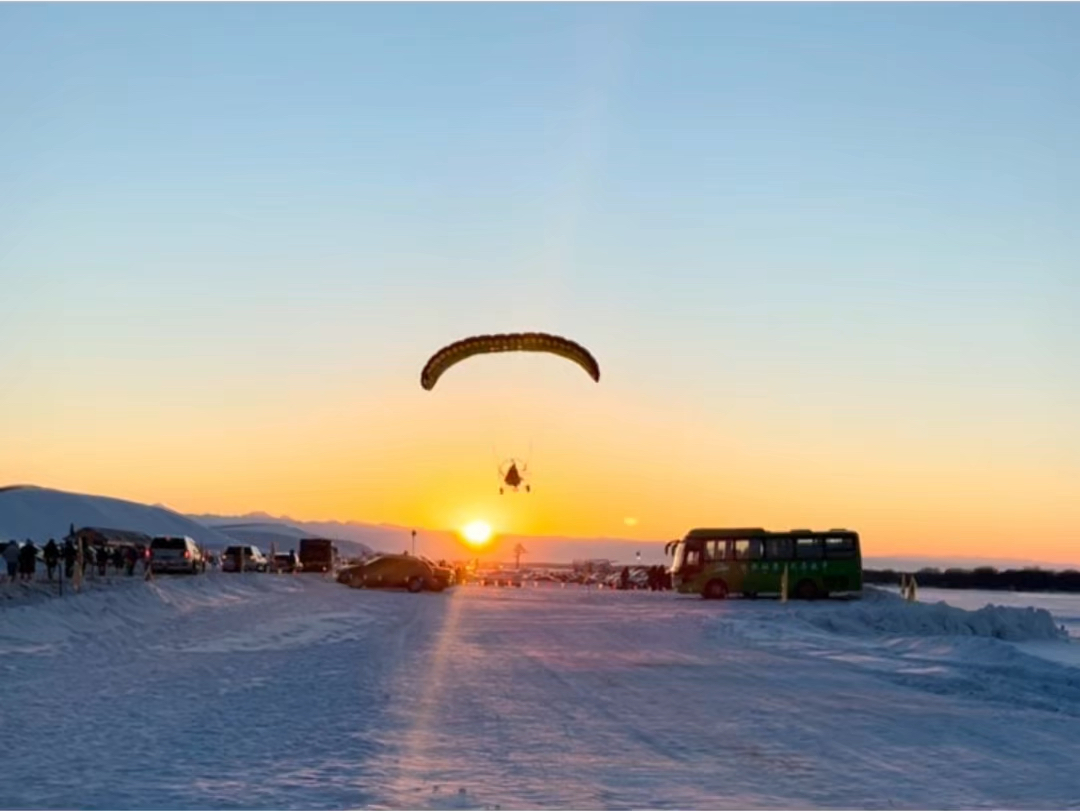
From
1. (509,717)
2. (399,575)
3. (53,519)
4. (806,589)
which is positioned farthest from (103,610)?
(53,519)

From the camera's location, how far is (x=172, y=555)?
55.0 metres

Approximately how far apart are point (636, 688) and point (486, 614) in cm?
1890

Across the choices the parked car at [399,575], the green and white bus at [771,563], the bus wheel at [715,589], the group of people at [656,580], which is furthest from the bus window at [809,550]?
the parked car at [399,575]

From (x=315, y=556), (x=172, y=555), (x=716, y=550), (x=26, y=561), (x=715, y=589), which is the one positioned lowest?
(x=715, y=589)

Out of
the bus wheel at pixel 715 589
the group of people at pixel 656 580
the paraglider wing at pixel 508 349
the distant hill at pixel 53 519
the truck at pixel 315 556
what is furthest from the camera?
the distant hill at pixel 53 519

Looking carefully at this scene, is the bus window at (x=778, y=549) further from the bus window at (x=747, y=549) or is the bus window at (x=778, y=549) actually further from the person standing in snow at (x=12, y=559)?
the person standing in snow at (x=12, y=559)

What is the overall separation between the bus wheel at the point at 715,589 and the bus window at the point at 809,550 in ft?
11.2

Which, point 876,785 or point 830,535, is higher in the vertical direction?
point 830,535

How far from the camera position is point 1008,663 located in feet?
70.2

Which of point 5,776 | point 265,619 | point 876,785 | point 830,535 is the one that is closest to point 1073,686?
point 876,785

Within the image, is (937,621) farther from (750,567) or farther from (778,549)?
(750,567)

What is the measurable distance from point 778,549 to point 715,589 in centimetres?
324

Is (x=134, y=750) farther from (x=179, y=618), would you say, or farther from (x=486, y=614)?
(x=486, y=614)

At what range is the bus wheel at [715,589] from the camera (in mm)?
53188
